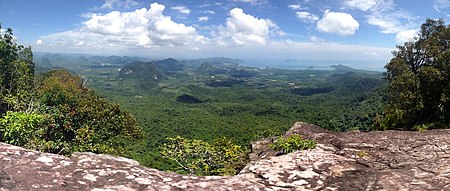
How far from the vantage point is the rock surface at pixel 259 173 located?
5.25 metres

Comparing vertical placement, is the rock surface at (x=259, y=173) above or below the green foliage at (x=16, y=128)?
above

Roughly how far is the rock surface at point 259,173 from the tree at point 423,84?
15.8 meters

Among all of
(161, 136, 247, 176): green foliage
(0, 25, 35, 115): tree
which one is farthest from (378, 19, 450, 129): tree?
(0, 25, 35, 115): tree

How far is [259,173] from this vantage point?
6.71 meters

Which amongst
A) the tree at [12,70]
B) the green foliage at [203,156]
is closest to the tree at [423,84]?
the green foliage at [203,156]

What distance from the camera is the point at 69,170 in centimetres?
559

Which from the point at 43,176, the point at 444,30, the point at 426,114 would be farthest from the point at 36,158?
the point at 444,30

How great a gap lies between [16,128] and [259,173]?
32.5 feet

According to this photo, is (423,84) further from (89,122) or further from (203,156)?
(89,122)

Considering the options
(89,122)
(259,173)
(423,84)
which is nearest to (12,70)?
(89,122)

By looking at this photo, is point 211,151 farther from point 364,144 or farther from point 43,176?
point 43,176

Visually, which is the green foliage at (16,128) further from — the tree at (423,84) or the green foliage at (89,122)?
the tree at (423,84)

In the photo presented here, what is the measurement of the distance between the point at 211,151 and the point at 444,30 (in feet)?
75.5

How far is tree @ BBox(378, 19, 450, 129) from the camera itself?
72.3 feet
